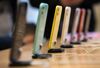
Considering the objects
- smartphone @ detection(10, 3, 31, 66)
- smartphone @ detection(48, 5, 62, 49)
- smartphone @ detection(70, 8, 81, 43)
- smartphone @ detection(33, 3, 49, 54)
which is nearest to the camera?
smartphone @ detection(10, 3, 31, 66)

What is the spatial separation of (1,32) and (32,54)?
157cm

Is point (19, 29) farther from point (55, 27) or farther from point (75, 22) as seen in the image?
point (75, 22)

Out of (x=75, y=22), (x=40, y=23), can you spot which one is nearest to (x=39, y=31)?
(x=40, y=23)

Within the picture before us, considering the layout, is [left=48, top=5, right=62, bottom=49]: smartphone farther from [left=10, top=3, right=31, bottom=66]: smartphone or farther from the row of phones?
[left=10, top=3, right=31, bottom=66]: smartphone

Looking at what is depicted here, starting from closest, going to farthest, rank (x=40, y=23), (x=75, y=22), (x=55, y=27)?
(x=40, y=23) < (x=55, y=27) < (x=75, y=22)

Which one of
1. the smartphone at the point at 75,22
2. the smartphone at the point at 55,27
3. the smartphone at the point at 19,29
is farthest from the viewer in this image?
the smartphone at the point at 75,22

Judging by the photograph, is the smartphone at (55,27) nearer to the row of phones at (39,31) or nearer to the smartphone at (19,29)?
the row of phones at (39,31)

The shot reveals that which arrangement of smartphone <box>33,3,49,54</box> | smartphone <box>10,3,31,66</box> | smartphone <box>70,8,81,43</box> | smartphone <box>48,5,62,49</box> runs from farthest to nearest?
smartphone <box>70,8,81,43</box> < smartphone <box>48,5,62,49</box> < smartphone <box>33,3,49,54</box> < smartphone <box>10,3,31,66</box>

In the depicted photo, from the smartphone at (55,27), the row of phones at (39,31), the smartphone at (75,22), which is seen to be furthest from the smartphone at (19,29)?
the smartphone at (75,22)

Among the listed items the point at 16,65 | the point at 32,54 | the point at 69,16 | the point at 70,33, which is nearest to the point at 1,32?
the point at 70,33

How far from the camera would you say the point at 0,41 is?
8.21 ft

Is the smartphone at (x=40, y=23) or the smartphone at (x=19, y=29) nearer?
Answer: the smartphone at (x=19, y=29)

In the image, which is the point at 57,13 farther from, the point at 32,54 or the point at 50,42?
the point at 32,54

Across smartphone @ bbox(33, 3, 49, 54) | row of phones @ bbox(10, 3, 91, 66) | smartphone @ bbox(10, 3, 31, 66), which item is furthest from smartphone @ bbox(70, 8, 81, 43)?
smartphone @ bbox(10, 3, 31, 66)
